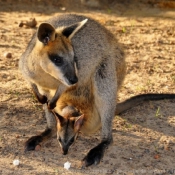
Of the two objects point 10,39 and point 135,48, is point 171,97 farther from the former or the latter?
point 10,39

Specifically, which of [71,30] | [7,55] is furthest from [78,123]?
[7,55]

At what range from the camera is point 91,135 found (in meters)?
5.43

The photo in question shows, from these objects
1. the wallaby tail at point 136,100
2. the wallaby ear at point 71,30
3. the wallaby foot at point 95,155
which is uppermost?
the wallaby ear at point 71,30

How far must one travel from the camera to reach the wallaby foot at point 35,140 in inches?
197

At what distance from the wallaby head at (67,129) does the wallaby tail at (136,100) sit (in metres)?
0.80

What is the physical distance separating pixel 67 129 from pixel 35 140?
40 centimetres

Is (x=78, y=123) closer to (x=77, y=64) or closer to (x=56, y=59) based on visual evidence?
(x=77, y=64)

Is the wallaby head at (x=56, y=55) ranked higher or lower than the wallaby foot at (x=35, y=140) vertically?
higher

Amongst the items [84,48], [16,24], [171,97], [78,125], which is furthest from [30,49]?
[16,24]

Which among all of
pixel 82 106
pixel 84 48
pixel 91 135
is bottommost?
pixel 91 135

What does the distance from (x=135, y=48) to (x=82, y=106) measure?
2.55 meters

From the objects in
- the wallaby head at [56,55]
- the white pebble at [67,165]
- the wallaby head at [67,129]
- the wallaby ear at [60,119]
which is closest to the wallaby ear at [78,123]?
the wallaby head at [67,129]

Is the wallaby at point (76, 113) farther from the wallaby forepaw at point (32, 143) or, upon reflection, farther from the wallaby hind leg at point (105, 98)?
the wallaby forepaw at point (32, 143)

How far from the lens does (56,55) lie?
181 inches
